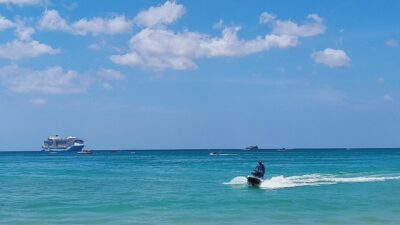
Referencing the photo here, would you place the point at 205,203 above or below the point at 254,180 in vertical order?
below

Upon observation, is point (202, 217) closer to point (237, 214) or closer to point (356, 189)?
point (237, 214)

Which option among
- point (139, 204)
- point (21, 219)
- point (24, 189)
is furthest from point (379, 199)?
point (24, 189)

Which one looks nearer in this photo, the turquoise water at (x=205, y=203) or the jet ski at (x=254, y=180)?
the turquoise water at (x=205, y=203)

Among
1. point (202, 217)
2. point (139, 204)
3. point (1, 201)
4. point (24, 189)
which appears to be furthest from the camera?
point (24, 189)

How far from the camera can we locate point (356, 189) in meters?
38.8

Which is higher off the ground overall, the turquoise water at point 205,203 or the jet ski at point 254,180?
the jet ski at point 254,180

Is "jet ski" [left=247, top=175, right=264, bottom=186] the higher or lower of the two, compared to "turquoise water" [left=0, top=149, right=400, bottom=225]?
higher

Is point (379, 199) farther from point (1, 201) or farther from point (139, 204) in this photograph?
point (1, 201)

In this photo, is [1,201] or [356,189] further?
[356,189]

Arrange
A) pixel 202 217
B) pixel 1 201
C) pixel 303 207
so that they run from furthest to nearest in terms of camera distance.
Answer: pixel 1 201 < pixel 303 207 < pixel 202 217

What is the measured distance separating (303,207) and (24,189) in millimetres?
21210

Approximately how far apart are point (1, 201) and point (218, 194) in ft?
40.3

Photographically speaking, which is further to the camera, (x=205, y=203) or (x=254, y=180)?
(x=254, y=180)

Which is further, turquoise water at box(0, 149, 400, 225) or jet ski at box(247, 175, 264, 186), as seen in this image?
jet ski at box(247, 175, 264, 186)
